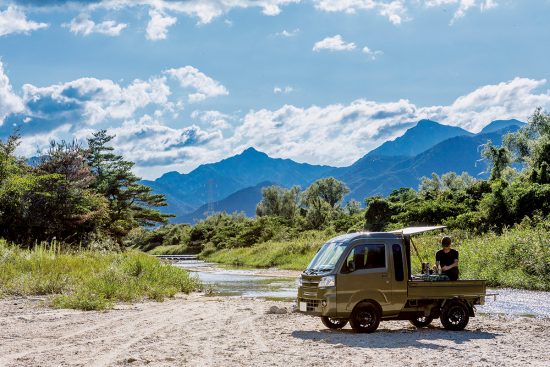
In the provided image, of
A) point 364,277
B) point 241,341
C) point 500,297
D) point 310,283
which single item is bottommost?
point 500,297

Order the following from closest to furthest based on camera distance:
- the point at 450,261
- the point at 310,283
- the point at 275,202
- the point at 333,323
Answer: the point at 310,283, the point at 333,323, the point at 450,261, the point at 275,202

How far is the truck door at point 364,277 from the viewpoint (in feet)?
45.9

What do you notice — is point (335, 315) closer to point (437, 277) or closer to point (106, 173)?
point (437, 277)

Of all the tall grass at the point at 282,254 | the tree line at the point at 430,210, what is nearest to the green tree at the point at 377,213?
the tree line at the point at 430,210

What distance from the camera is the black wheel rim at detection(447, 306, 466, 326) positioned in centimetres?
1490

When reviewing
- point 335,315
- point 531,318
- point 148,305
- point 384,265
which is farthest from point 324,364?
point 148,305

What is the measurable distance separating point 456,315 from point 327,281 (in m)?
3.40

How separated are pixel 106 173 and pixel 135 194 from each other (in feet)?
15.7

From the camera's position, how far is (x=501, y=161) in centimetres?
10050

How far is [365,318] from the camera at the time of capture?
47.0ft

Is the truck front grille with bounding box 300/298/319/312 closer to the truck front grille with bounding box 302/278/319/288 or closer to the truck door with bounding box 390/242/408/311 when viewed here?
the truck front grille with bounding box 302/278/319/288

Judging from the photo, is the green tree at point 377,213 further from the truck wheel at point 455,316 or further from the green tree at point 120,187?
the truck wheel at point 455,316

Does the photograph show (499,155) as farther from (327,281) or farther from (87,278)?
(327,281)

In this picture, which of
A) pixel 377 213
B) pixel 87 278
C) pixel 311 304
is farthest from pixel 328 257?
pixel 377 213
